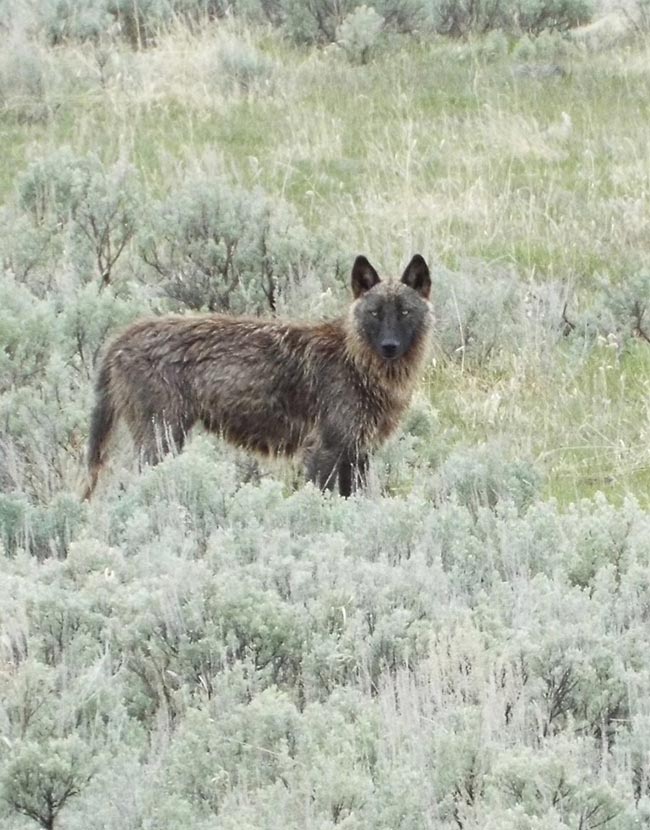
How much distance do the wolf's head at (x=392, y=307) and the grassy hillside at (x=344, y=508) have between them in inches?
21.5

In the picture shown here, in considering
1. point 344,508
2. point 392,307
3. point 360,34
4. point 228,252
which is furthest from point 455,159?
point 344,508

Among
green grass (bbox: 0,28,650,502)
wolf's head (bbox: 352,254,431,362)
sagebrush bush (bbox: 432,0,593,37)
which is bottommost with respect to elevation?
green grass (bbox: 0,28,650,502)

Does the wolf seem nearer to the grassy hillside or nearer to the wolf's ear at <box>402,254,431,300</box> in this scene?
the wolf's ear at <box>402,254,431,300</box>

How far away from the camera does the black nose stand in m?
8.62

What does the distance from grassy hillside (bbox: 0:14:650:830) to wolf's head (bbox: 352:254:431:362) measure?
1.79ft

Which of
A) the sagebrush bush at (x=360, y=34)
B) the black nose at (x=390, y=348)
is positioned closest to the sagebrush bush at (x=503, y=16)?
the sagebrush bush at (x=360, y=34)

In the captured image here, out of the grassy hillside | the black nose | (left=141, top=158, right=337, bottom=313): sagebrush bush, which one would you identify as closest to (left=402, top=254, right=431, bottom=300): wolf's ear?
the black nose

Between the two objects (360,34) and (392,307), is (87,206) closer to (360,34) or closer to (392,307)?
(392,307)

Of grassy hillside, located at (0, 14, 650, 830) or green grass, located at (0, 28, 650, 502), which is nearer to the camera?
grassy hillside, located at (0, 14, 650, 830)

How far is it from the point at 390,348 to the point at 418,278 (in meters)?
0.56

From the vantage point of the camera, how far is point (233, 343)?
8.75 meters

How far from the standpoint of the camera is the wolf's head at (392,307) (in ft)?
28.8

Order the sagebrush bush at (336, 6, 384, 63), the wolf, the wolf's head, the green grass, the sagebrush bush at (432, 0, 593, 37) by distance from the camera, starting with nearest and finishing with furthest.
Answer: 1. the wolf
2. the wolf's head
3. the green grass
4. the sagebrush bush at (336, 6, 384, 63)
5. the sagebrush bush at (432, 0, 593, 37)

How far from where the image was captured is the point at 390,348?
28.3ft
